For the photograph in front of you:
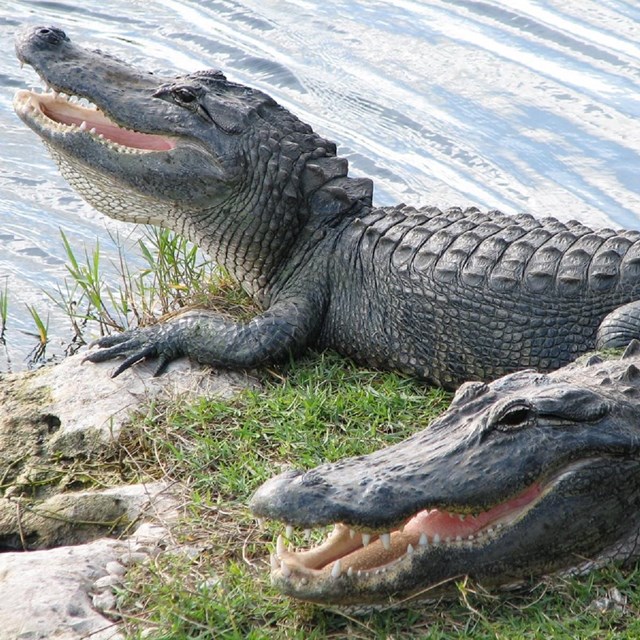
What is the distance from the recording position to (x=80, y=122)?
5.86 meters

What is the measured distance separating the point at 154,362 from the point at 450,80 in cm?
477

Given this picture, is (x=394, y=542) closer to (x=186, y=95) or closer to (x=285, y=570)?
(x=285, y=570)

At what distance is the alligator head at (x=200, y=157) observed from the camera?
18.1 feet

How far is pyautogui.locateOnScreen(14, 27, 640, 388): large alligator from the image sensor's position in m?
4.87

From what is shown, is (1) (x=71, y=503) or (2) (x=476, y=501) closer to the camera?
(2) (x=476, y=501)

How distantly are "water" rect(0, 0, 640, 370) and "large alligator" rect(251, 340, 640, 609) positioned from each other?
3.83m

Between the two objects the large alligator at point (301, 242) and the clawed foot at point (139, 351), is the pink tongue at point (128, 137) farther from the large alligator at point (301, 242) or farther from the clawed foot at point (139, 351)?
the clawed foot at point (139, 351)

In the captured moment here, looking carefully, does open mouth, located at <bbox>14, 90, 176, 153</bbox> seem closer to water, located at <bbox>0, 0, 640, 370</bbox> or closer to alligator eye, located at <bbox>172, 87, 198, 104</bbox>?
alligator eye, located at <bbox>172, 87, 198, 104</bbox>

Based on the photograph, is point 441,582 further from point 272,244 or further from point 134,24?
point 134,24

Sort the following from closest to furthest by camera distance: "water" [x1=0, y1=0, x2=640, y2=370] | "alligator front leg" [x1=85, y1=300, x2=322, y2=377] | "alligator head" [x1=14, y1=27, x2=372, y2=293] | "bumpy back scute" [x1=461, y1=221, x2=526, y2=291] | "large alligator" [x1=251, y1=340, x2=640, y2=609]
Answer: "large alligator" [x1=251, y1=340, x2=640, y2=609]
"bumpy back scute" [x1=461, y1=221, x2=526, y2=291]
"alligator front leg" [x1=85, y1=300, x2=322, y2=377]
"alligator head" [x1=14, y1=27, x2=372, y2=293]
"water" [x1=0, y1=0, x2=640, y2=370]

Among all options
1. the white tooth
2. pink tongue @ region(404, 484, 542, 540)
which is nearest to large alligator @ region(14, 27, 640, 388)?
pink tongue @ region(404, 484, 542, 540)

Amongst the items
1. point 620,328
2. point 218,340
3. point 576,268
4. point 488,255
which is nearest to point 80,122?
point 218,340

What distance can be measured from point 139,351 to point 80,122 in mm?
1429

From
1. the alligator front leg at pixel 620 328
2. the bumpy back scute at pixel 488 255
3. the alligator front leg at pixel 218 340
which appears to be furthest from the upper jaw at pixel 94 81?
the alligator front leg at pixel 620 328
